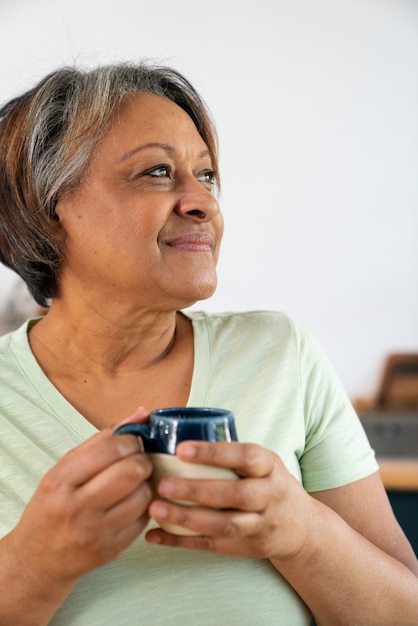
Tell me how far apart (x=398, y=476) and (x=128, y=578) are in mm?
1276

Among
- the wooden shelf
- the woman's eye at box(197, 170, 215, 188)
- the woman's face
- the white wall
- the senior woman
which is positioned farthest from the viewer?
the white wall

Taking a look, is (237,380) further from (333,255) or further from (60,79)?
(333,255)

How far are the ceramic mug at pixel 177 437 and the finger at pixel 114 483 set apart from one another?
0.02 m

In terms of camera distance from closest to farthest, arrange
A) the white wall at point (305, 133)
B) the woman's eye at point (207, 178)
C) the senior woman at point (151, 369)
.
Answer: the senior woman at point (151, 369), the woman's eye at point (207, 178), the white wall at point (305, 133)

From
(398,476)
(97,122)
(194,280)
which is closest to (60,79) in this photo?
(97,122)

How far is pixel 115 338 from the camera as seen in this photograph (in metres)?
1.41

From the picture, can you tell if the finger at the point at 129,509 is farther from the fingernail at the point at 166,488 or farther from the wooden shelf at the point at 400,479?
the wooden shelf at the point at 400,479

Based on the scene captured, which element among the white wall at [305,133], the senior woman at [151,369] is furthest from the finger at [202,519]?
the white wall at [305,133]

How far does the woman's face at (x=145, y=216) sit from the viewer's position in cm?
131

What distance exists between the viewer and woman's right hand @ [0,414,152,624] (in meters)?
0.89

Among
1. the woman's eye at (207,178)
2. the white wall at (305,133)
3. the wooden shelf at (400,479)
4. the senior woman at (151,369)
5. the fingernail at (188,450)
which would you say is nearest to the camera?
the fingernail at (188,450)

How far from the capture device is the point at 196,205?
4.37 feet

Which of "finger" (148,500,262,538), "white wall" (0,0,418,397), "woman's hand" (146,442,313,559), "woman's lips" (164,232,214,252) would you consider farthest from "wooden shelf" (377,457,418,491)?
"finger" (148,500,262,538)

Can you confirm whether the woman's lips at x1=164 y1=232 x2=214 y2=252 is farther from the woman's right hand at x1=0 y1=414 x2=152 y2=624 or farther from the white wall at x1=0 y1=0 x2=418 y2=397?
the white wall at x1=0 y1=0 x2=418 y2=397
